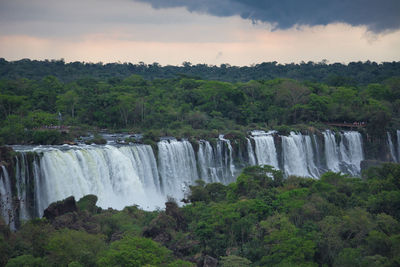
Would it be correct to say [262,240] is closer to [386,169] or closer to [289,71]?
[386,169]

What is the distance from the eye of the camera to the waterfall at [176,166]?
100ft

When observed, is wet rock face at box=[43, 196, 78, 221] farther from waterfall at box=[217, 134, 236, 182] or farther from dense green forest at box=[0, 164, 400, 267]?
waterfall at box=[217, 134, 236, 182]

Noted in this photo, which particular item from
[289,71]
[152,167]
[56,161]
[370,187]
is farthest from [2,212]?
[289,71]

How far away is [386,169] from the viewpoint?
24406mm

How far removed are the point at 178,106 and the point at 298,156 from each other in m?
13.8

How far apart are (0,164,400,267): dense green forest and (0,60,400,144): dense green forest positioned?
471 inches

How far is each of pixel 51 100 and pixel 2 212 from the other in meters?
24.4

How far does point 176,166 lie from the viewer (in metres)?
31.3

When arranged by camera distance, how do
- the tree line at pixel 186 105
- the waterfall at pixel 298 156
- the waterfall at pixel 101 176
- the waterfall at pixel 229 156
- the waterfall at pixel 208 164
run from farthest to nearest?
the tree line at pixel 186 105 → the waterfall at pixel 298 156 → the waterfall at pixel 229 156 → the waterfall at pixel 208 164 → the waterfall at pixel 101 176

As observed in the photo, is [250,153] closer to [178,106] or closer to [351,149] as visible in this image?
[351,149]

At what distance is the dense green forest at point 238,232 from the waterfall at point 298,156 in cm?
1507

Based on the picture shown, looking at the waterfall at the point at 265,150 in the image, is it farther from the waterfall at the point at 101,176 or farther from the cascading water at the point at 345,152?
the waterfall at the point at 101,176

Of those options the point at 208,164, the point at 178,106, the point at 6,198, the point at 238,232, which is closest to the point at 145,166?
the point at 208,164

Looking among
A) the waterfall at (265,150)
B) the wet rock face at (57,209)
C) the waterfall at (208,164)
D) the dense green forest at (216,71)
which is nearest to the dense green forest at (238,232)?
the wet rock face at (57,209)
